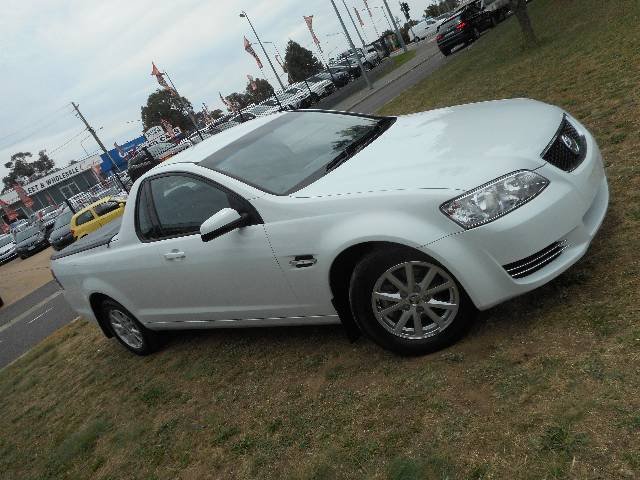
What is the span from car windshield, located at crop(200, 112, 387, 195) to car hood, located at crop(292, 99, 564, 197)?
0.74 feet

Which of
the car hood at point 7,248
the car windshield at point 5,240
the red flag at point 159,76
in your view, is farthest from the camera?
the red flag at point 159,76

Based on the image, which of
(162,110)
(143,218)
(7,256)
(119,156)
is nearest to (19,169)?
(162,110)

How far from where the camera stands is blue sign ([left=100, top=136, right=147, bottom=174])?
46.9m

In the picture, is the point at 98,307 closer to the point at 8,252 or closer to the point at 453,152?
the point at 453,152

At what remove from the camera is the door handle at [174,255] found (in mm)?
4144

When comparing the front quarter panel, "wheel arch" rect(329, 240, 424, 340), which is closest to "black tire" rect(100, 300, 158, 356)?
the front quarter panel

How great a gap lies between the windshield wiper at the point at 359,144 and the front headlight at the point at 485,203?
1.04 meters

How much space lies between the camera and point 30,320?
1074 cm

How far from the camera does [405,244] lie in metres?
3.01

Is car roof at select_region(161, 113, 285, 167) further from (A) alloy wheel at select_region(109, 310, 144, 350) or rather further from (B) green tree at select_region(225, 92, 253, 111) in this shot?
(B) green tree at select_region(225, 92, 253, 111)

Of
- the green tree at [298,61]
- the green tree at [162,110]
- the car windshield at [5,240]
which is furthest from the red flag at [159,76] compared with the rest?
the green tree at [162,110]

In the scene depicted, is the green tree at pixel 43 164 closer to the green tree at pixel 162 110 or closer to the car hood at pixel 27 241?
the green tree at pixel 162 110

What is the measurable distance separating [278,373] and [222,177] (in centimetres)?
145

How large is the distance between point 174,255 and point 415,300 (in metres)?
1.92
